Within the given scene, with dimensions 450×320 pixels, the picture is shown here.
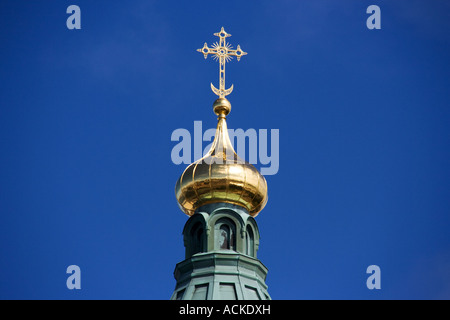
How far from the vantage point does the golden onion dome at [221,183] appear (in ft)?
146

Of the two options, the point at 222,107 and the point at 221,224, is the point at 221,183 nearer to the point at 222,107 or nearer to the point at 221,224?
the point at 221,224

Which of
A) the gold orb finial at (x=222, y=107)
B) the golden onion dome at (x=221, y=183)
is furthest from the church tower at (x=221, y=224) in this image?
the gold orb finial at (x=222, y=107)

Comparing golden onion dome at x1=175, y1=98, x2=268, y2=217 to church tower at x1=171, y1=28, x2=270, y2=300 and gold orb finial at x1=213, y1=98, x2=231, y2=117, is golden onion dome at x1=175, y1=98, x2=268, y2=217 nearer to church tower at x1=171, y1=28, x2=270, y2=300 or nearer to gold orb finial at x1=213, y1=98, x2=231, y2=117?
church tower at x1=171, y1=28, x2=270, y2=300

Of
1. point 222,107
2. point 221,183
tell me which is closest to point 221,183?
point 221,183

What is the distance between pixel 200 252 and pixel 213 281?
2.01 meters

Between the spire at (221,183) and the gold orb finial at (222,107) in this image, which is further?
the gold orb finial at (222,107)

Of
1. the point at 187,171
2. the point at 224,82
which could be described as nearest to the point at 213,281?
the point at 187,171

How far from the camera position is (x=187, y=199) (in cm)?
4525

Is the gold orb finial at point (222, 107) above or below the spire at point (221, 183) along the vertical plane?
above

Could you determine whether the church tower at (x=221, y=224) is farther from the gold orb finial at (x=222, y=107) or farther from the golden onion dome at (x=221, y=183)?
the gold orb finial at (x=222, y=107)

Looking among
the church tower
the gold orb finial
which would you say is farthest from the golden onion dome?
the gold orb finial

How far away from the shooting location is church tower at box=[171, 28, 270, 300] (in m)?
43.1
